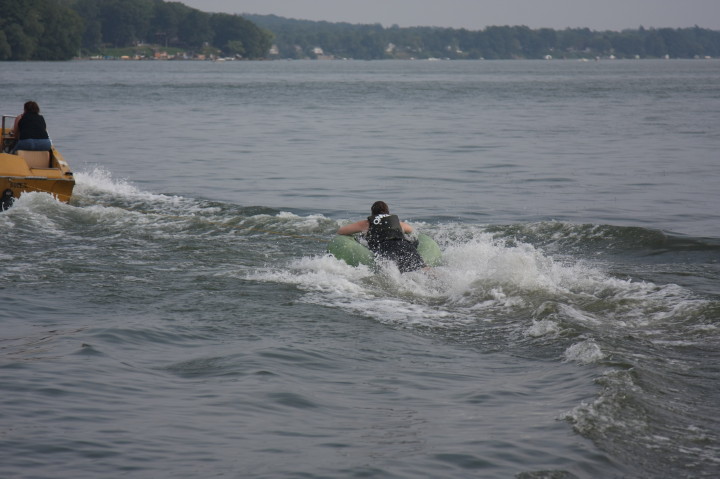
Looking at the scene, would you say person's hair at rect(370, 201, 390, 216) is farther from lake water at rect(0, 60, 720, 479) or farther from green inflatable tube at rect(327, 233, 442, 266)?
lake water at rect(0, 60, 720, 479)

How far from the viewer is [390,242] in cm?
1185

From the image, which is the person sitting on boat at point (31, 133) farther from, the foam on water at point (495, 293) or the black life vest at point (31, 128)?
the foam on water at point (495, 293)

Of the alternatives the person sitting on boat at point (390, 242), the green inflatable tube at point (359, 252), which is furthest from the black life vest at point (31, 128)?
the person sitting on boat at point (390, 242)

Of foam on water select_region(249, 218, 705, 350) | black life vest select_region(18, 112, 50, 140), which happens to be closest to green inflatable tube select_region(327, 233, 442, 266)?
foam on water select_region(249, 218, 705, 350)

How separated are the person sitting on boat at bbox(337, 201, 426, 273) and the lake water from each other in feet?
0.72

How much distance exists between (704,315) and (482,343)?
268cm

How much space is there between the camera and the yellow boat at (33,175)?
1634 cm

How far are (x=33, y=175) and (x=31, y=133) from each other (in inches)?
53.5

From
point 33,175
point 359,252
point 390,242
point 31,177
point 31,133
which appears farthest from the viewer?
point 31,133

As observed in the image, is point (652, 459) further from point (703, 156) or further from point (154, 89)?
point (154, 89)

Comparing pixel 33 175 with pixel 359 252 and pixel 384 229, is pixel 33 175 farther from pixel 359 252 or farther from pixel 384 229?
pixel 384 229

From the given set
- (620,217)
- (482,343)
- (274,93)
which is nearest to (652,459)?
(482,343)

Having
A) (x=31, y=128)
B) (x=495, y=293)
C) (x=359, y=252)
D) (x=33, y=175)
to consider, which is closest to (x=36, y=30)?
(x=31, y=128)

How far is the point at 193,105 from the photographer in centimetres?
5169
